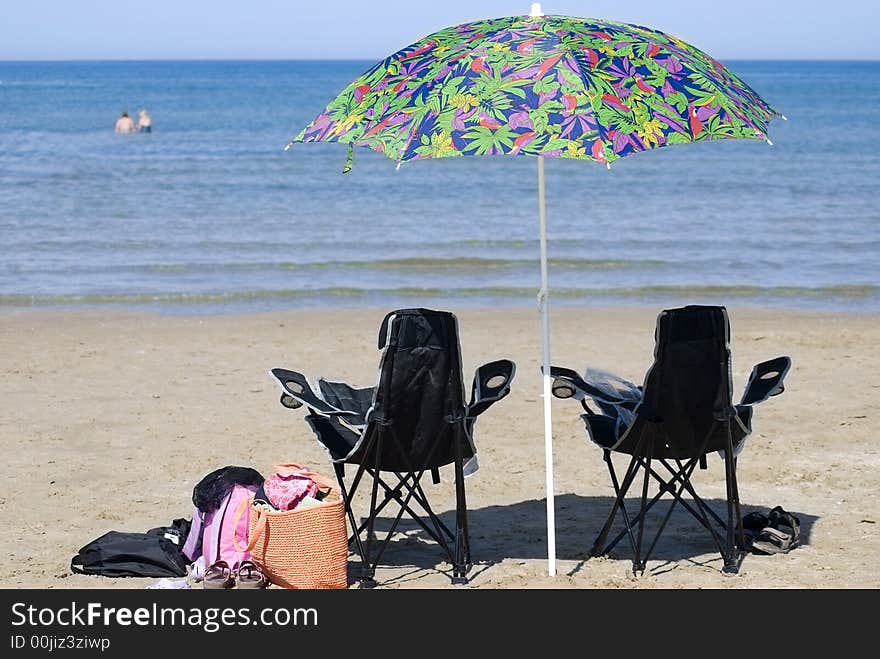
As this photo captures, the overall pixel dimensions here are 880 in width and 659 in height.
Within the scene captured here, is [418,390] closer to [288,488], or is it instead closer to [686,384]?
[288,488]

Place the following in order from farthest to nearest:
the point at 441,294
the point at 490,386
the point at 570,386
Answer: the point at 441,294, the point at 490,386, the point at 570,386

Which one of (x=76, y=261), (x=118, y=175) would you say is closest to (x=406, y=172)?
(x=118, y=175)

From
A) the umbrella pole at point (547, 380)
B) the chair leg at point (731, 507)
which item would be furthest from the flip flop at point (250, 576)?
the chair leg at point (731, 507)

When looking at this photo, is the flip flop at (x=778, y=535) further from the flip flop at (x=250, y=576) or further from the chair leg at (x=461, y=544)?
the flip flop at (x=250, y=576)

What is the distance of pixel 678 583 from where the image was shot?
490 centimetres

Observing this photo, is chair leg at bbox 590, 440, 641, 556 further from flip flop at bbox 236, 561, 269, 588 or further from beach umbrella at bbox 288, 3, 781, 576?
flip flop at bbox 236, 561, 269, 588

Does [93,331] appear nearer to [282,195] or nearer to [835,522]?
[835,522]

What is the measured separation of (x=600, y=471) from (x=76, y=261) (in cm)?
961

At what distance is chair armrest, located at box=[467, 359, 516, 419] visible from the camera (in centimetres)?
502

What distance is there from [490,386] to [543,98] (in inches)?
52.7

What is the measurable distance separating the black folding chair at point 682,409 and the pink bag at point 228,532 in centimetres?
132

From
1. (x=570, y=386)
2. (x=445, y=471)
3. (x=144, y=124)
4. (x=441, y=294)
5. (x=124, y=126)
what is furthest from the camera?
(x=144, y=124)

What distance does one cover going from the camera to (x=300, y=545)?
4.79 meters

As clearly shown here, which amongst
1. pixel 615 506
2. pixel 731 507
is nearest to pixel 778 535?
pixel 731 507
